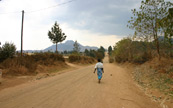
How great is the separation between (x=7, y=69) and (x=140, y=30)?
55.1 feet

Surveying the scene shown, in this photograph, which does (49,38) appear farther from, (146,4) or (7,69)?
(146,4)

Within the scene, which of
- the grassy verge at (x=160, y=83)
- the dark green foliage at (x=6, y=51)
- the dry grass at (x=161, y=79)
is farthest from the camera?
the dark green foliage at (x=6, y=51)

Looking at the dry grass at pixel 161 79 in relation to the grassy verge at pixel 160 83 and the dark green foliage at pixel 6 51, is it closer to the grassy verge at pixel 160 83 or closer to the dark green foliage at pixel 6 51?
the grassy verge at pixel 160 83

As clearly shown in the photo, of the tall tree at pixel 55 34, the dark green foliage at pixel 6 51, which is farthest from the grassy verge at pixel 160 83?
the tall tree at pixel 55 34

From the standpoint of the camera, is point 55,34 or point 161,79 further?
point 55,34

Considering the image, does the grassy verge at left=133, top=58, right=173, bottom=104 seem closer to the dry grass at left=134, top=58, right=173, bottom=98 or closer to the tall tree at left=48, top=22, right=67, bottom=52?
the dry grass at left=134, top=58, right=173, bottom=98

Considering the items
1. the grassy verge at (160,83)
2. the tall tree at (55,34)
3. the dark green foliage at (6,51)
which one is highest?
the tall tree at (55,34)

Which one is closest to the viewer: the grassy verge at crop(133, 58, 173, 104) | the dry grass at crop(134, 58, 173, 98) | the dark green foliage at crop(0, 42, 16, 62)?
the grassy verge at crop(133, 58, 173, 104)

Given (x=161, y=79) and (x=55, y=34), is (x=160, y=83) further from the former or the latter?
(x=55, y=34)

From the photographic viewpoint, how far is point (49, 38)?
40062 millimetres

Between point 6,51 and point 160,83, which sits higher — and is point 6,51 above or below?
above

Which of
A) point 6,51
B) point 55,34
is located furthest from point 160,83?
point 55,34

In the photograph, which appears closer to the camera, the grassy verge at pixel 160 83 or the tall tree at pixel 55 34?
the grassy verge at pixel 160 83

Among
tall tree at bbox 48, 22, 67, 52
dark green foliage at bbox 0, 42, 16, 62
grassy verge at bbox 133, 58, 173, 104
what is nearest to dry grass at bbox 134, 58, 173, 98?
grassy verge at bbox 133, 58, 173, 104
